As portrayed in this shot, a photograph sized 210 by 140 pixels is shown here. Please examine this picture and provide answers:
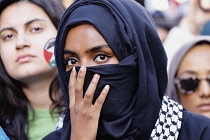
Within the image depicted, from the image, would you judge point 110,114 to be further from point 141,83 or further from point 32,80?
point 32,80

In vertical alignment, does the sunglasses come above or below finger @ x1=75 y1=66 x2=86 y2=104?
below

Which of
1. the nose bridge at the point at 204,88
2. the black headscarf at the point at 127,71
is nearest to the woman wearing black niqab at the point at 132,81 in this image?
the black headscarf at the point at 127,71

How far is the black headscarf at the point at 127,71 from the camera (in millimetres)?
2340

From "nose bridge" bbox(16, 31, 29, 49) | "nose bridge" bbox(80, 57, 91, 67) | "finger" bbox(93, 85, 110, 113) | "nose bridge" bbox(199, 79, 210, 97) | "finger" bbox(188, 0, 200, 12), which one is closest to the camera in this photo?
"finger" bbox(93, 85, 110, 113)

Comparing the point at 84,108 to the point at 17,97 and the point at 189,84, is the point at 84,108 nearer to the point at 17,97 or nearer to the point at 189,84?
the point at 17,97

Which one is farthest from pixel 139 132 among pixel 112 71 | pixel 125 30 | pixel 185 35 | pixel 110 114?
pixel 185 35

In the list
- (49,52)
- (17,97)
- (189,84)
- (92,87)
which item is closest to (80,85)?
(92,87)

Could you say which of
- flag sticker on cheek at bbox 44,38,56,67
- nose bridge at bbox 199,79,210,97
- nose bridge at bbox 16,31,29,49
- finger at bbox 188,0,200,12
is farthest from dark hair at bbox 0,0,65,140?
finger at bbox 188,0,200,12

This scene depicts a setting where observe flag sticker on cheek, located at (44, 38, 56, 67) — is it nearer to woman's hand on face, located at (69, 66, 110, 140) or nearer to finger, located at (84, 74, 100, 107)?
woman's hand on face, located at (69, 66, 110, 140)

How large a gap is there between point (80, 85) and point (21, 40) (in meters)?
1.06

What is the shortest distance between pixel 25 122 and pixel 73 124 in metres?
1.00

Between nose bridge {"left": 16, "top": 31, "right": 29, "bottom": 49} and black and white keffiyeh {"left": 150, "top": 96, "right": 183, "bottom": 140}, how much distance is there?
131 centimetres

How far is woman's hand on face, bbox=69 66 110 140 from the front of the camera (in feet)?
7.64

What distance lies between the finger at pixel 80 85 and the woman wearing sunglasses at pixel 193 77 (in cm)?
136
